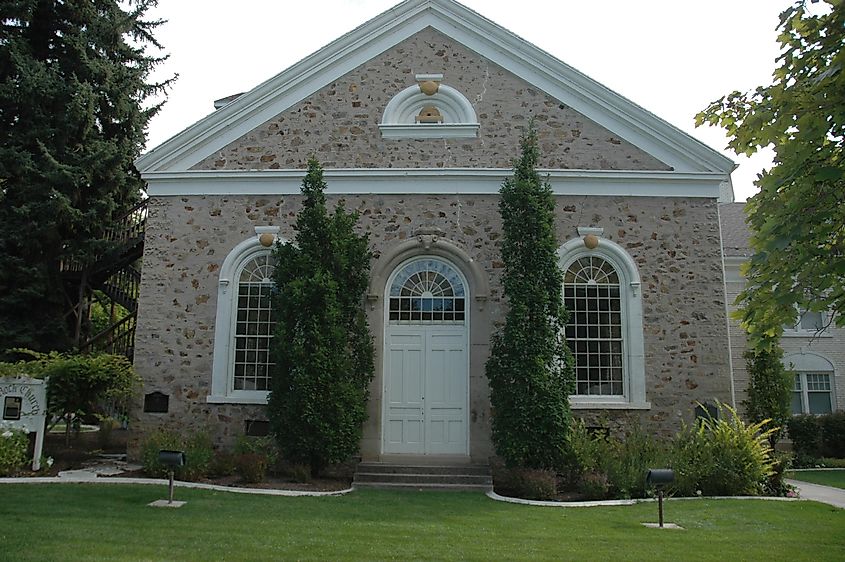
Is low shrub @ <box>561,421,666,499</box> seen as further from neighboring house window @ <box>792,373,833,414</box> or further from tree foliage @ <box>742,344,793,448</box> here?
neighboring house window @ <box>792,373,833,414</box>

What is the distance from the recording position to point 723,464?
11.8m

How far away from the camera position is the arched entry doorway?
44.8 feet

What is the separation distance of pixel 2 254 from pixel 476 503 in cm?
1219

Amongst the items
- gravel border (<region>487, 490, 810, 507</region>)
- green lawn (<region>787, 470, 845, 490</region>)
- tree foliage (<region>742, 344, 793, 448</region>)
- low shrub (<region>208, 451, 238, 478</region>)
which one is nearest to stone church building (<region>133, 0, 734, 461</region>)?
low shrub (<region>208, 451, 238, 478</region>)

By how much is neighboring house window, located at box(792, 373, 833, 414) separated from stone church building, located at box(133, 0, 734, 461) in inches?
326

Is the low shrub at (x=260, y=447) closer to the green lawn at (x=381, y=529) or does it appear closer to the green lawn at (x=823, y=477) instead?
the green lawn at (x=381, y=529)

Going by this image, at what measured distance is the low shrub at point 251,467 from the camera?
11992mm

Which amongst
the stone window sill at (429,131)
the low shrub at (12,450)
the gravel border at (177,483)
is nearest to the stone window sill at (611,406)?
the gravel border at (177,483)

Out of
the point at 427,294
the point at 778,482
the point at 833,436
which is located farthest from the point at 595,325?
the point at 833,436

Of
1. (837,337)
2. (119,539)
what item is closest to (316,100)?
(119,539)

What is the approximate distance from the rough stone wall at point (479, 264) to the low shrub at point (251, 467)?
1615 mm

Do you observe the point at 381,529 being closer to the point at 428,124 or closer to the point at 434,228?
the point at 434,228

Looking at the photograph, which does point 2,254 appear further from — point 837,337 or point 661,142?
point 837,337

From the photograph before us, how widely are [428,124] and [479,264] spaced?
3104 millimetres
